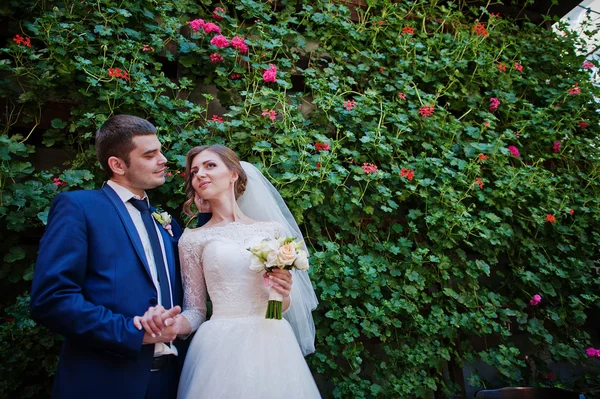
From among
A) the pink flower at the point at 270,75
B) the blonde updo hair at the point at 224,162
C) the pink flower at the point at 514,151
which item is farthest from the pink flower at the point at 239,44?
the pink flower at the point at 514,151

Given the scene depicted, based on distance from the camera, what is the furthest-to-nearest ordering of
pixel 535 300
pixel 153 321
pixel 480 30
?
pixel 480 30, pixel 535 300, pixel 153 321

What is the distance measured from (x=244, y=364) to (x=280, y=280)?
1.18 feet

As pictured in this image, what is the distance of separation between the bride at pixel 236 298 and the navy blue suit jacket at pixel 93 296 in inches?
10.7

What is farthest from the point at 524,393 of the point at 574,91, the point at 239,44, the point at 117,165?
the point at 574,91

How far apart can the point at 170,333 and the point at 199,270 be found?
1.47ft

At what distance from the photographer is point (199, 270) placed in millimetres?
2018

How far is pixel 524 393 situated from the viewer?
7.29 ft

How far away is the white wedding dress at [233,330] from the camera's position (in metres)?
1.65

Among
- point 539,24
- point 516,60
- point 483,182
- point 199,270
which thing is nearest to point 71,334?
point 199,270

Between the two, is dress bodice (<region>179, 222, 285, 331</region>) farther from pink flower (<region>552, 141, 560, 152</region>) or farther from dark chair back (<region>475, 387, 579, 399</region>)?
pink flower (<region>552, 141, 560, 152</region>)

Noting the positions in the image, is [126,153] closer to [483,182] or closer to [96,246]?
[96,246]

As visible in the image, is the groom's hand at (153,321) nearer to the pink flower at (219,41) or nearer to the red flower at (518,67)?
the pink flower at (219,41)

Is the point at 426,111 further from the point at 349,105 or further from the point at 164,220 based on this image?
the point at 164,220

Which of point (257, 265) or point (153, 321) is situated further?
point (257, 265)
